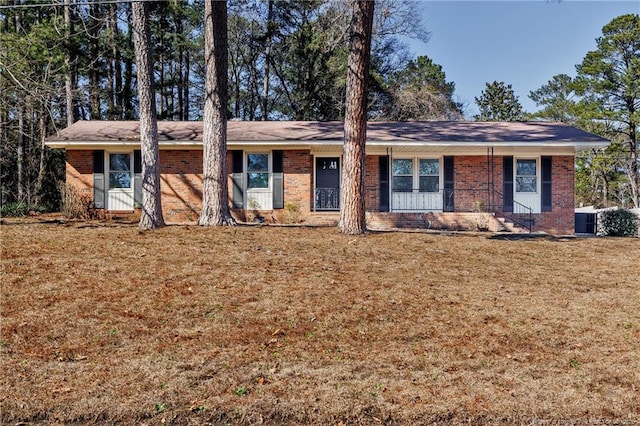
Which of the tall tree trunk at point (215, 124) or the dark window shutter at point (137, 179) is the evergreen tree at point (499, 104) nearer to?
the dark window shutter at point (137, 179)

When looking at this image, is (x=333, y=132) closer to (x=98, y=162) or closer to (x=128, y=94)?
(x=98, y=162)

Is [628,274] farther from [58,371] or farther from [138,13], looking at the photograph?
[138,13]

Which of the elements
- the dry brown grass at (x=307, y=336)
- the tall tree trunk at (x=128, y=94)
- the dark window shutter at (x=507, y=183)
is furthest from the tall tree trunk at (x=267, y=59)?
the dry brown grass at (x=307, y=336)

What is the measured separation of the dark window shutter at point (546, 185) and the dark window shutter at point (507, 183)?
3.23 feet

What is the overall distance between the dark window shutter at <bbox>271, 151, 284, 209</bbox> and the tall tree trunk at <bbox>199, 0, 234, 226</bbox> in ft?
14.0

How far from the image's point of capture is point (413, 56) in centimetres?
2716

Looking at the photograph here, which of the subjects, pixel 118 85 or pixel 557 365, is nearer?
pixel 557 365

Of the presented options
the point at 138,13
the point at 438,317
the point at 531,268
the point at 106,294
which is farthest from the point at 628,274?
the point at 138,13

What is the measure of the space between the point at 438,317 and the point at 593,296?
8.20 feet

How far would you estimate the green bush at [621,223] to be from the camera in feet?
46.0

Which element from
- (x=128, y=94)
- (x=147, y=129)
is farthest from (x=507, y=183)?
(x=128, y=94)

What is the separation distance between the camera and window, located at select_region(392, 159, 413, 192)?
15.5 meters

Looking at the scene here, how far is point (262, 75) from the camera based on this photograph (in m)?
28.0

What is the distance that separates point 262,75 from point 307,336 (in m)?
25.0
